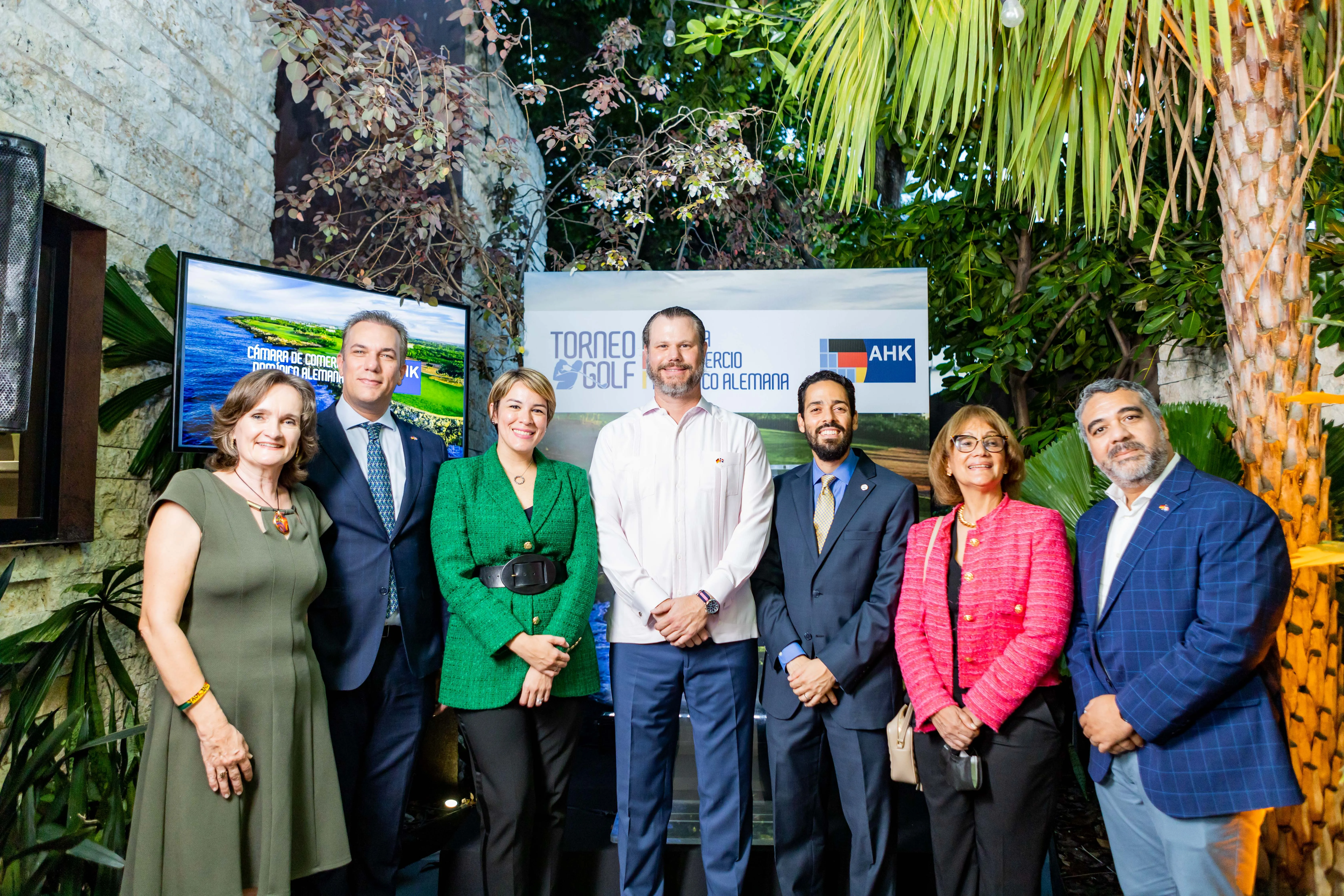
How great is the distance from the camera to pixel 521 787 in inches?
87.5

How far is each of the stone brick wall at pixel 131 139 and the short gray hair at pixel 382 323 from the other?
3.31ft

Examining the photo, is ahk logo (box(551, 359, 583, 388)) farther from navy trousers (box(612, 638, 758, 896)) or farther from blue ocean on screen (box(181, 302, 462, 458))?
navy trousers (box(612, 638, 758, 896))

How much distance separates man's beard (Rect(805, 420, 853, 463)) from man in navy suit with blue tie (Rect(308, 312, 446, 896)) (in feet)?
3.77

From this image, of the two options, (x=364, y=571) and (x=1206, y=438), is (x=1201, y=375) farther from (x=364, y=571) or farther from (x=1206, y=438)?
(x=364, y=571)

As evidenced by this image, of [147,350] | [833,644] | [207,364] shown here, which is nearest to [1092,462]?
[833,644]

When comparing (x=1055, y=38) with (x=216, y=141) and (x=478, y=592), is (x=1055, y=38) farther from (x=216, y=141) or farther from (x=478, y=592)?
(x=216, y=141)

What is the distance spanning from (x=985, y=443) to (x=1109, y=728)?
736 mm

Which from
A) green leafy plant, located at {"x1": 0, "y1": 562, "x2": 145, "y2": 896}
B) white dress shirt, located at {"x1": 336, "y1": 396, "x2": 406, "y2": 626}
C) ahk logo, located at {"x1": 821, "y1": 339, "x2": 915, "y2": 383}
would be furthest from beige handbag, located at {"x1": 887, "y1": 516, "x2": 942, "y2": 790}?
green leafy plant, located at {"x1": 0, "y1": 562, "x2": 145, "y2": 896}

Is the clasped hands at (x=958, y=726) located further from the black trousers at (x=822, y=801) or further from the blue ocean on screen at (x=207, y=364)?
the blue ocean on screen at (x=207, y=364)

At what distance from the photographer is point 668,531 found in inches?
96.5

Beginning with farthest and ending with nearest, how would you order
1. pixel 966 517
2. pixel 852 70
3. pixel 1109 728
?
pixel 852 70 → pixel 966 517 → pixel 1109 728

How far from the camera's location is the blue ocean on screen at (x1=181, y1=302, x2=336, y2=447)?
280cm

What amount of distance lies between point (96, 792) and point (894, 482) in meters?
2.42

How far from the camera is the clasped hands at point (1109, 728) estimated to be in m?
1.90
